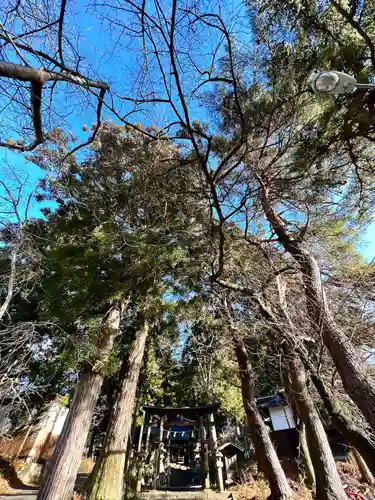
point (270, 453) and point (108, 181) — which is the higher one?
point (108, 181)

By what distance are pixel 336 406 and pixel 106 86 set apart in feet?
11.0

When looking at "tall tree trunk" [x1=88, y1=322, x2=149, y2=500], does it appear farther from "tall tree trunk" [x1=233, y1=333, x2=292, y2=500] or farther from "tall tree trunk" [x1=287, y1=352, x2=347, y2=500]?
"tall tree trunk" [x1=287, y1=352, x2=347, y2=500]

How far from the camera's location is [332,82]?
2018mm

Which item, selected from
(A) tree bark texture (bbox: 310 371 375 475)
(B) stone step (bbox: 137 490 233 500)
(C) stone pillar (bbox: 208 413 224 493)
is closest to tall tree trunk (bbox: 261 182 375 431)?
(A) tree bark texture (bbox: 310 371 375 475)

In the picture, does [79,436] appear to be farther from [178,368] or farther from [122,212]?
[178,368]

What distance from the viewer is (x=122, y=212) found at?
5.02 metres

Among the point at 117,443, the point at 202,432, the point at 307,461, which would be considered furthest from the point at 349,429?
the point at 202,432

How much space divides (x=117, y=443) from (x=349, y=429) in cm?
406

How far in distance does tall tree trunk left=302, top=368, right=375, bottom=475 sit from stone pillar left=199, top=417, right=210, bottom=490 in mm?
6744

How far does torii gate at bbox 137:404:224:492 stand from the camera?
730cm

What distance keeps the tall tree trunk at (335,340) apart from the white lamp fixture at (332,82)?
1.80 meters

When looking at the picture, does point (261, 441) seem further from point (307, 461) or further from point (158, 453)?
point (158, 453)

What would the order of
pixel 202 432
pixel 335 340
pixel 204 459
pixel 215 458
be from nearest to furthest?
1. pixel 335 340
2. pixel 215 458
3. pixel 204 459
4. pixel 202 432

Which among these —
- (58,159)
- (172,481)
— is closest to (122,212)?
(58,159)
